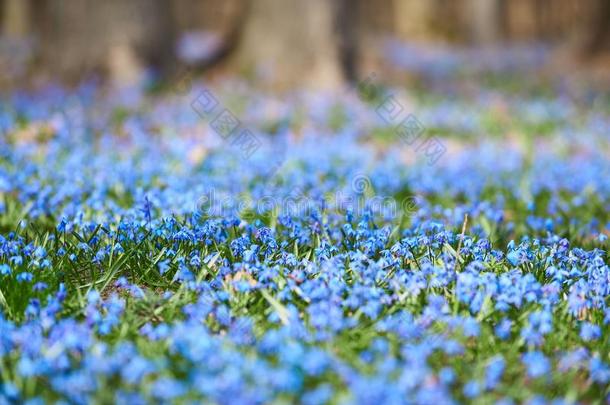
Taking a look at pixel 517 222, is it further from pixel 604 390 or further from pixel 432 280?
pixel 604 390

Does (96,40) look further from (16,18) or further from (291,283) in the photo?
(16,18)

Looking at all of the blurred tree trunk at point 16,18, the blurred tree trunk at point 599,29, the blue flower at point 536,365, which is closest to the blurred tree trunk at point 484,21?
the blurred tree trunk at point 599,29

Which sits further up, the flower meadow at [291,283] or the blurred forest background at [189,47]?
the blurred forest background at [189,47]

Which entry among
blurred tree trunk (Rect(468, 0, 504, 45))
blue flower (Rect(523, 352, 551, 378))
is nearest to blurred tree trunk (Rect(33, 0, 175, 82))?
blue flower (Rect(523, 352, 551, 378))

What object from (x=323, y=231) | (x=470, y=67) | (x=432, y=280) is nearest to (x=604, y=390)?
(x=432, y=280)

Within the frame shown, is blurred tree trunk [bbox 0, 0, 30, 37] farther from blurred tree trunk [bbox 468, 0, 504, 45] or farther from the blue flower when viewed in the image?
the blue flower

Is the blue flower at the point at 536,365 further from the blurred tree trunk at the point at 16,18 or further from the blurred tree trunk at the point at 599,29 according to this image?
the blurred tree trunk at the point at 16,18

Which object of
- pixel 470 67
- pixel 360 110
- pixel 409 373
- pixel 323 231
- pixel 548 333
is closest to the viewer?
pixel 409 373
